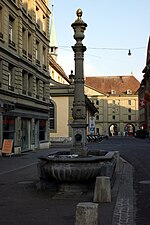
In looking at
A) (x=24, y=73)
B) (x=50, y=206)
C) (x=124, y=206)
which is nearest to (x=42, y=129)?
(x=24, y=73)

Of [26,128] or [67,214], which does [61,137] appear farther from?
[67,214]

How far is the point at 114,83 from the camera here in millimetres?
146875

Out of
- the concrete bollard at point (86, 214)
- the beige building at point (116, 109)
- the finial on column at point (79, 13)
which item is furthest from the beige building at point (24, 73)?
the beige building at point (116, 109)

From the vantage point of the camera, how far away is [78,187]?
1130 cm

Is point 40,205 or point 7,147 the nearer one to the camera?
point 40,205

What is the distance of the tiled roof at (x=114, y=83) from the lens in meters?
144

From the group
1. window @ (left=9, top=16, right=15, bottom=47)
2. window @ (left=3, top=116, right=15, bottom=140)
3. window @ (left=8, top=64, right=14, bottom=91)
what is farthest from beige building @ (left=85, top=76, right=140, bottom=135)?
window @ (left=3, top=116, right=15, bottom=140)

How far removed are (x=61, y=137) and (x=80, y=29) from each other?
40.5 metres

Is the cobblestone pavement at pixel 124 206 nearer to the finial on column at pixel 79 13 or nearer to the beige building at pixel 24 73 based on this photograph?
the finial on column at pixel 79 13

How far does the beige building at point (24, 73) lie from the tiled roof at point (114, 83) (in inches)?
4083

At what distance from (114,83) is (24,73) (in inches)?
4540

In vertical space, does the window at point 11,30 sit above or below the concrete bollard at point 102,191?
above

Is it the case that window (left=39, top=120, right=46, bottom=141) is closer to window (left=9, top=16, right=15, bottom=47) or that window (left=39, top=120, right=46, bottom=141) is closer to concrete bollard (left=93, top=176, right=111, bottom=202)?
window (left=9, top=16, right=15, bottom=47)

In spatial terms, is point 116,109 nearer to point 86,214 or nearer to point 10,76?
point 10,76
